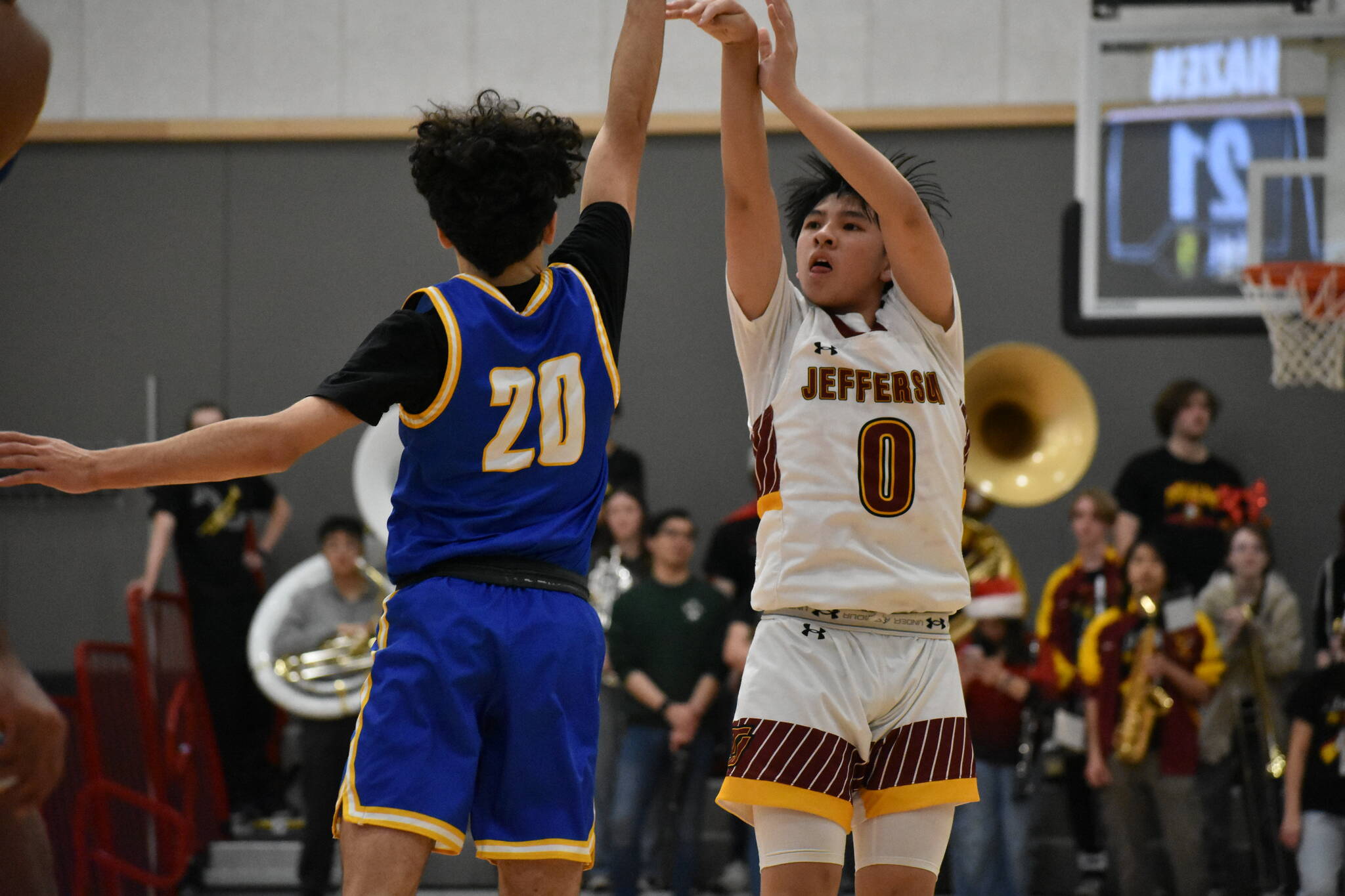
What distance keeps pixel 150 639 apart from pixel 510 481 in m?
6.39

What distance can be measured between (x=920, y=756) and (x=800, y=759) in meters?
0.23

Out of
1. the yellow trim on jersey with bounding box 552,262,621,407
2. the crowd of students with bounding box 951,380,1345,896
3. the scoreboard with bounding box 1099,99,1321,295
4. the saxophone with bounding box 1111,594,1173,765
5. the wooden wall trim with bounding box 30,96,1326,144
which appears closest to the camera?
the yellow trim on jersey with bounding box 552,262,621,407

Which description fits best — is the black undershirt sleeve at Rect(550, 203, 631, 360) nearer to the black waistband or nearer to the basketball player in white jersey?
the basketball player in white jersey

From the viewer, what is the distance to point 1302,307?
243 inches

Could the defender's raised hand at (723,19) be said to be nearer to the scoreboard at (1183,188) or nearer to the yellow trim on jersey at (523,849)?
the yellow trim on jersey at (523,849)

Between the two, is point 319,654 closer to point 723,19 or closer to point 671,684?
point 671,684

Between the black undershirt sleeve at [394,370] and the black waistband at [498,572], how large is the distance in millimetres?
262

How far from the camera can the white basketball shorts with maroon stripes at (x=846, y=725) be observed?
104 inches

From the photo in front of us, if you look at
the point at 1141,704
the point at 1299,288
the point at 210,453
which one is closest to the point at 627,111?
the point at 210,453

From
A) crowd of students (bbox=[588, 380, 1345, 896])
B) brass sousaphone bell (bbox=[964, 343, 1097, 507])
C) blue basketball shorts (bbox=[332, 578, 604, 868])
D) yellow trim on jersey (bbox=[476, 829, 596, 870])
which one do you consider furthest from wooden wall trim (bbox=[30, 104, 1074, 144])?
yellow trim on jersey (bbox=[476, 829, 596, 870])

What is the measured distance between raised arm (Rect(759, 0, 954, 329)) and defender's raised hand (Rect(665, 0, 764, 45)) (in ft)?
0.20

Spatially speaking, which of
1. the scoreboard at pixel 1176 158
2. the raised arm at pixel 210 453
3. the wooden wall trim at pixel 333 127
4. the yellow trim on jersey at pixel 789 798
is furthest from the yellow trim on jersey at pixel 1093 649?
the raised arm at pixel 210 453

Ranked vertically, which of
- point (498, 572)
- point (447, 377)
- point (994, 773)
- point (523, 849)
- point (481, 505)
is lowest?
point (994, 773)

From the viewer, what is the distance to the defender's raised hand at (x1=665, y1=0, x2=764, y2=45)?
105 inches
